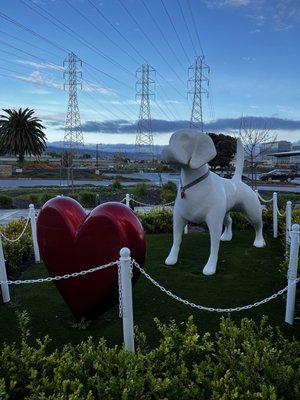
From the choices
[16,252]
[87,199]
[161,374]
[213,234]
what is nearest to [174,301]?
[213,234]

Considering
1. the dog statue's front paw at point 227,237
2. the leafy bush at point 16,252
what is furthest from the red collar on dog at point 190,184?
the leafy bush at point 16,252

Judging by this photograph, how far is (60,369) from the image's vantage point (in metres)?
2.86

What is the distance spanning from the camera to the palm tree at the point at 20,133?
144ft

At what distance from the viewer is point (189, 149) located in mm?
5961

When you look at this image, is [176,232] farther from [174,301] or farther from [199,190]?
[174,301]

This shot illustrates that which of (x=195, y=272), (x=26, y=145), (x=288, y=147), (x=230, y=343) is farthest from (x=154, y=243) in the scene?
(x=288, y=147)

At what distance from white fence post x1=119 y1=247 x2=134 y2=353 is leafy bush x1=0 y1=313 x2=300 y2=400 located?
208mm

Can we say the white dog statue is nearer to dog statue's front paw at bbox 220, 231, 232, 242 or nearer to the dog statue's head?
the dog statue's head

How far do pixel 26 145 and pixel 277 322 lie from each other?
43154 mm

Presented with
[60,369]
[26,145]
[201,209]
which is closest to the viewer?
[60,369]

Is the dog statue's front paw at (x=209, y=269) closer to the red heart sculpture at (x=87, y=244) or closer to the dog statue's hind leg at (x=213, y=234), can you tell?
the dog statue's hind leg at (x=213, y=234)

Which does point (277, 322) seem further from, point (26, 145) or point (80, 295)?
point (26, 145)

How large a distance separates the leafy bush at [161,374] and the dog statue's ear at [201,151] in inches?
120

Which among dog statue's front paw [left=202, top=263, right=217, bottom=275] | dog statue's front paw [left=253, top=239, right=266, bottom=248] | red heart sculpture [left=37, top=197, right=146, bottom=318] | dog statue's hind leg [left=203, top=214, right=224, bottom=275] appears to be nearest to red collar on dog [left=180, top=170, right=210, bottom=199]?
dog statue's hind leg [left=203, top=214, right=224, bottom=275]
